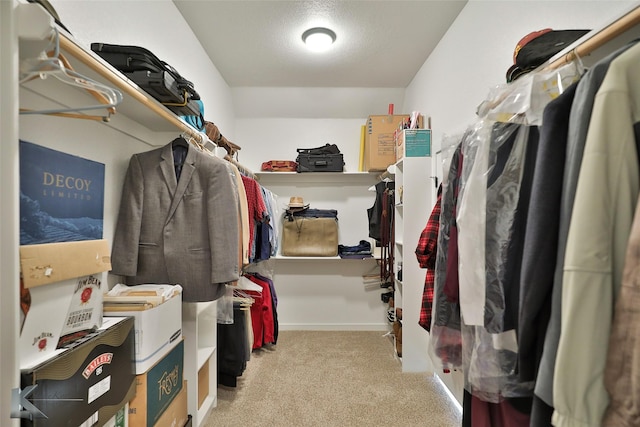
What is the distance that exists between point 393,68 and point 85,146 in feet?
8.18

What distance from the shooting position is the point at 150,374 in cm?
108

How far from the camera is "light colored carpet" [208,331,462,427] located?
172cm

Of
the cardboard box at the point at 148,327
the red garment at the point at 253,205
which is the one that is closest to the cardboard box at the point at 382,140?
the red garment at the point at 253,205

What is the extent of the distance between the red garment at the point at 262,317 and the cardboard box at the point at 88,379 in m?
1.58

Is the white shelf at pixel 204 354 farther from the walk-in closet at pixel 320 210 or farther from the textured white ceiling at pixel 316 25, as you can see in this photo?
the textured white ceiling at pixel 316 25

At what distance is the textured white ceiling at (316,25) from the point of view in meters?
1.88

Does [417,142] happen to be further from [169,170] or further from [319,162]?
[169,170]

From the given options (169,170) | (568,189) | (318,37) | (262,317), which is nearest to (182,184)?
(169,170)

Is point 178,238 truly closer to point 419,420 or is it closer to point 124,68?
point 124,68

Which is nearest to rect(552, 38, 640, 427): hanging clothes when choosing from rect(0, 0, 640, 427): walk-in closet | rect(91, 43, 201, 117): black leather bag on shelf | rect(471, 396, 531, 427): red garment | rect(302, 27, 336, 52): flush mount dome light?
rect(0, 0, 640, 427): walk-in closet

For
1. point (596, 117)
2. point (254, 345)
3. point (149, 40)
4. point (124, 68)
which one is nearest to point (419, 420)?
point (254, 345)

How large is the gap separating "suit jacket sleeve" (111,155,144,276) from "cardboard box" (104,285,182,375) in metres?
0.24

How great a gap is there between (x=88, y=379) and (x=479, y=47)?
7.92ft

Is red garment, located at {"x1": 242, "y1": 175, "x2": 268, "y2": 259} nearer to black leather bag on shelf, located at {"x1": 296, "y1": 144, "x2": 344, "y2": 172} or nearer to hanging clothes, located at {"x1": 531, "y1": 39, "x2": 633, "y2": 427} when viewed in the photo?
black leather bag on shelf, located at {"x1": 296, "y1": 144, "x2": 344, "y2": 172}
